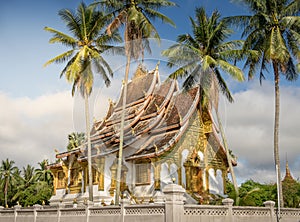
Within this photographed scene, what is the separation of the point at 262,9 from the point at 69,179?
1646 centimetres

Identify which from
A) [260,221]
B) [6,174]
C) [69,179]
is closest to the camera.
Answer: [260,221]

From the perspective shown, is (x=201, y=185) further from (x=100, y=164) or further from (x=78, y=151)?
(x=78, y=151)

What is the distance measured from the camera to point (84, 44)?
22.0 m

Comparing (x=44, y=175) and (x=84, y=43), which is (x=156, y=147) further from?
(x=44, y=175)

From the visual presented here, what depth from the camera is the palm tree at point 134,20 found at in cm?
1884

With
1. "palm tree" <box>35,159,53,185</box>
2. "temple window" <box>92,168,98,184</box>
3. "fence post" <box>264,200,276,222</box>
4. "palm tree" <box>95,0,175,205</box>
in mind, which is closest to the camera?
"fence post" <box>264,200,276,222</box>

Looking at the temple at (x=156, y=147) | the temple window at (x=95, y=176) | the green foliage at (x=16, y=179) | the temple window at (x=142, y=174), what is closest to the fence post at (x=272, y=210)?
the temple at (x=156, y=147)

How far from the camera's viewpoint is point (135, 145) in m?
20.8

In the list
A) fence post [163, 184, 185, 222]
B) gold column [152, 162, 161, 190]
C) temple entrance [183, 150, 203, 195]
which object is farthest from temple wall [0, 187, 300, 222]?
temple entrance [183, 150, 203, 195]

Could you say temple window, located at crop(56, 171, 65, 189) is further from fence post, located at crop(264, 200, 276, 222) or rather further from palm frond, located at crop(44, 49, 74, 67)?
fence post, located at crop(264, 200, 276, 222)

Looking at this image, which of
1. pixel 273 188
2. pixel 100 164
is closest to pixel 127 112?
pixel 100 164

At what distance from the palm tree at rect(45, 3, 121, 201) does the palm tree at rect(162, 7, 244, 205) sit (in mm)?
4501

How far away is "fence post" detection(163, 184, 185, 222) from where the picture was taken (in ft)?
37.9

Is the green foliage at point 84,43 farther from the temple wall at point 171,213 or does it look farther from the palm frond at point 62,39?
the temple wall at point 171,213
